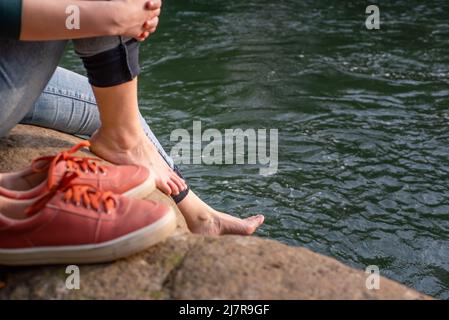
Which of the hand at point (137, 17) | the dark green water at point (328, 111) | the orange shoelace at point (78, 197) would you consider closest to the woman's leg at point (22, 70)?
A: the hand at point (137, 17)

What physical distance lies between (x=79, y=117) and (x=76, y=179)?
909 millimetres

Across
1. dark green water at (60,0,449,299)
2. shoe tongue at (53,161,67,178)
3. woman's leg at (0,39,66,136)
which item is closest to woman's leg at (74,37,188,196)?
woman's leg at (0,39,66,136)

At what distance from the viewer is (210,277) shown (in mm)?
1883

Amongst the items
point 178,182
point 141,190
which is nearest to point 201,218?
point 178,182

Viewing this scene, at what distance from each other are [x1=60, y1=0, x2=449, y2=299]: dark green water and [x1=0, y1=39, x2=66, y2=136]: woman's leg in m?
1.59

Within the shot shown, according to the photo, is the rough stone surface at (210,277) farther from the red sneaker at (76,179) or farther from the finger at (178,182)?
the finger at (178,182)

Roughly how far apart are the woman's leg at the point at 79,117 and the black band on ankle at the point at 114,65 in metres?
0.42

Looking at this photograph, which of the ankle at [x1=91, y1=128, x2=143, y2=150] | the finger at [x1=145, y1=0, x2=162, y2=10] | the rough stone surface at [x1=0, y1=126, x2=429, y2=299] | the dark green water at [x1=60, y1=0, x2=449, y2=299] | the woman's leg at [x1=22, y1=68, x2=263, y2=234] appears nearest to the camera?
the rough stone surface at [x1=0, y1=126, x2=429, y2=299]

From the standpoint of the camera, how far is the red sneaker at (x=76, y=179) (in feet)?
6.62

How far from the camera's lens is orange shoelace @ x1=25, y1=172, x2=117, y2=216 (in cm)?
193

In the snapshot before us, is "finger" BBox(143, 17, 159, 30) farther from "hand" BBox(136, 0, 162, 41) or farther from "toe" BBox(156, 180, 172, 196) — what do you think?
"toe" BBox(156, 180, 172, 196)
